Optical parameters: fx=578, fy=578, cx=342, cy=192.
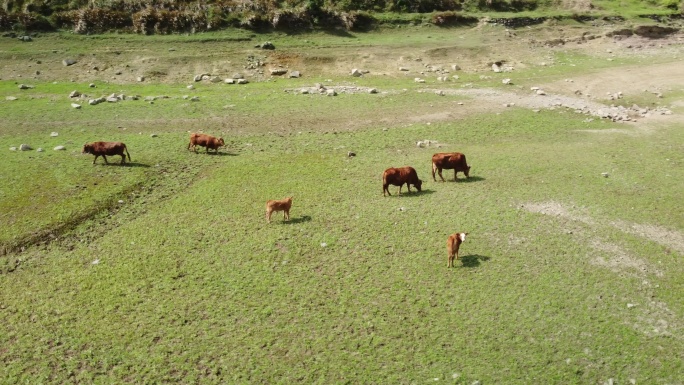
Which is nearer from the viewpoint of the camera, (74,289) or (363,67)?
(74,289)

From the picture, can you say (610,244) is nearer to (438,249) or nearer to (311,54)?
(438,249)

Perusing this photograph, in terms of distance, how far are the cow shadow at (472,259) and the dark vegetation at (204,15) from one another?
30.6m

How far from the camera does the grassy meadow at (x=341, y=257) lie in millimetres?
12164

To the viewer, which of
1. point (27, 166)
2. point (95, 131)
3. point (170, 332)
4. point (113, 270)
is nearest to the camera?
point (170, 332)

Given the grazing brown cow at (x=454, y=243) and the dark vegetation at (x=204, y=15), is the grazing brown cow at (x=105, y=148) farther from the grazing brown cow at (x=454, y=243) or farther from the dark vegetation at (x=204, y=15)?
the dark vegetation at (x=204, y=15)

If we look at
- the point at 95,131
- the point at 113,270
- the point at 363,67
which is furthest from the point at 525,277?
the point at 363,67

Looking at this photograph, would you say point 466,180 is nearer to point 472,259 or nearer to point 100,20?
point 472,259

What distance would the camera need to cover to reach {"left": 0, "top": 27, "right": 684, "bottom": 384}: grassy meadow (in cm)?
1216

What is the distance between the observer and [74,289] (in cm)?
1455

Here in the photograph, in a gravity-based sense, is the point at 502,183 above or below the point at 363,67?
below

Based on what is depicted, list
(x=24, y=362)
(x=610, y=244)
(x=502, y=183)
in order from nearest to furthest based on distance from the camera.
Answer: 1. (x=24, y=362)
2. (x=610, y=244)
3. (x=502, y=183)

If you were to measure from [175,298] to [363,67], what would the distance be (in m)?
27.0

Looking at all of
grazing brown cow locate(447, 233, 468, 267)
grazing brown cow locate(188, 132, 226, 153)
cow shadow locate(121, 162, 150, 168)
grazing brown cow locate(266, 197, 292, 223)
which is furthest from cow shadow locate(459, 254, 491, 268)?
cow shadow locate(121, 162, 150, 168)

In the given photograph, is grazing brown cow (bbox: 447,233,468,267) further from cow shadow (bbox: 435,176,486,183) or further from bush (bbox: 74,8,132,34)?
bush (bbox: 74,8,132,34)
